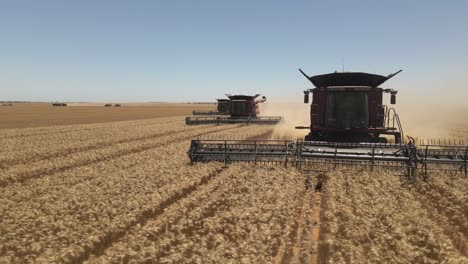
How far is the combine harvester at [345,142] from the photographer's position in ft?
42.3

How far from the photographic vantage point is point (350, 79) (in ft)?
55.0

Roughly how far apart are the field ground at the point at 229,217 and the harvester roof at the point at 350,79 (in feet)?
17.3

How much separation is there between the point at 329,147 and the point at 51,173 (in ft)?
33.2

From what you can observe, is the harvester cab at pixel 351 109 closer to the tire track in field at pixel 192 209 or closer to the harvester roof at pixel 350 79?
the harvester roof at pixel 350 79

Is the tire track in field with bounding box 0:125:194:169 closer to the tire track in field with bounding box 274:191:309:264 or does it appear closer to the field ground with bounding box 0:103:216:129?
the tire track in field with bounding box 274:191:309:264

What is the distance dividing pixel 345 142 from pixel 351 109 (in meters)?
1.36

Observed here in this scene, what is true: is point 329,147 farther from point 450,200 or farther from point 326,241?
point 326,241

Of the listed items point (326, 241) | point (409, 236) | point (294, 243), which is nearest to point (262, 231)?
point (294, 243)

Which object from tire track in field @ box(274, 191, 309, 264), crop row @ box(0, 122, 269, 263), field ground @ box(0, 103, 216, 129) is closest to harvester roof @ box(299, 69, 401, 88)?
crop row @ box(0, 122, 269, 263)

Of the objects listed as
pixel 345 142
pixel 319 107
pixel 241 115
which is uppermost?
pixel 319 107

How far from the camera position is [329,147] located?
47.6ft

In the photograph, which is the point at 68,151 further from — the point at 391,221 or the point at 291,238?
the point at 391,221

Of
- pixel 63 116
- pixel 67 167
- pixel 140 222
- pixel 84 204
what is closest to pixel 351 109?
pixel 140 222

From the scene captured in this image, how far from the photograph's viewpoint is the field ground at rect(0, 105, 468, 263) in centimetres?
661
